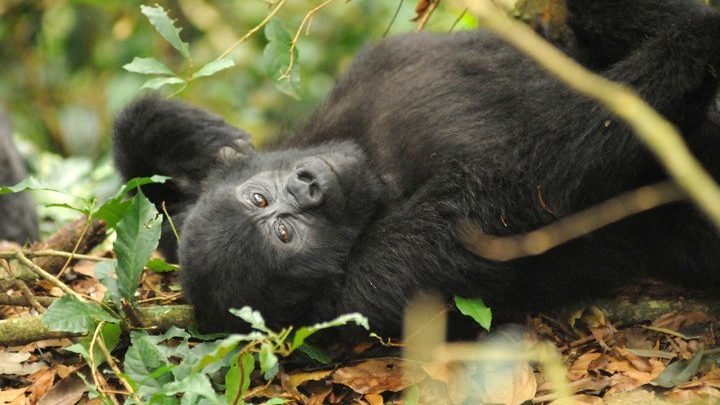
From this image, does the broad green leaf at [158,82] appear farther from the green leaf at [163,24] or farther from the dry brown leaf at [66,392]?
the dry brown leaf at [66,392]

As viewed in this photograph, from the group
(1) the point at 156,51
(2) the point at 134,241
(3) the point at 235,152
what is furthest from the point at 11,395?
(1) the point at 156,51

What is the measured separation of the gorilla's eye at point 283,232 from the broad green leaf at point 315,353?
0.53 meters

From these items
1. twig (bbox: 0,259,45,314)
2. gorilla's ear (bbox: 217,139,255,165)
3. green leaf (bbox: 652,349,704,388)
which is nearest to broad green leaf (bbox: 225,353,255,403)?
twig (bbox: 0,259,45,314)

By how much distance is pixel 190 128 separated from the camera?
5828 mm

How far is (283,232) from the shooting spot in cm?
439

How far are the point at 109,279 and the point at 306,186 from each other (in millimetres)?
1137

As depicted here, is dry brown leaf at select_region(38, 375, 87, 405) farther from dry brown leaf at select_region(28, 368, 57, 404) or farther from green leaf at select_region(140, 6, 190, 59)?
green leaf at select_region(140, 6, 190, 59)

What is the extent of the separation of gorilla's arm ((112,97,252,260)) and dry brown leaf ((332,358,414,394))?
1966 millimetres

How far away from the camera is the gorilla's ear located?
17.1 ft

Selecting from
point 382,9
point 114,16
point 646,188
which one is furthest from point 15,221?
point 646,188

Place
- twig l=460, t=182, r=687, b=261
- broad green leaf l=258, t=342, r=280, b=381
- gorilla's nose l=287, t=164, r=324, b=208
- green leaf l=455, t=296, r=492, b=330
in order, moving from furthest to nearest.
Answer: gorilla's nose l=287, t=164, r=324, b=208 < twig l=460, t=182, r=687, b=261 < green leaf l=455, t=296, r=492, b=330 < broad green leaf l=258, t=342, r=280, b=381

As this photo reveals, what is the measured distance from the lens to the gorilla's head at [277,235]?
4254 millimetres

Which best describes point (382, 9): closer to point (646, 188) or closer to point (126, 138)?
point (126, 138)

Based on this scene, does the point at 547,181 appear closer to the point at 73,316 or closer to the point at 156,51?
the point at 73,316
